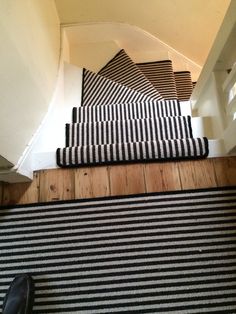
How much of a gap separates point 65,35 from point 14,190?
167cm

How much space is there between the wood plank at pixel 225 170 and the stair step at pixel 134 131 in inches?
11.3

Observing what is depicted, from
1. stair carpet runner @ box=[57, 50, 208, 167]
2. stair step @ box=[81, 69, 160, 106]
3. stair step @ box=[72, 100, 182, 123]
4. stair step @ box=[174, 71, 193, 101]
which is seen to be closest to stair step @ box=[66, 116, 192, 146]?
stair carpet runner @ box=[57, 50, 208, 167]

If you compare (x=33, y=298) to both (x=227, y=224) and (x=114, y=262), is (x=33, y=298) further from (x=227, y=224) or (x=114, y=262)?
(x=227, y=224)

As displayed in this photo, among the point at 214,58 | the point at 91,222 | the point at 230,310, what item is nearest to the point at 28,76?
the point at 91,222

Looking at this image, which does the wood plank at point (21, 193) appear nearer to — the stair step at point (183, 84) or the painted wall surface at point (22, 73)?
the painted wall surface at point (22, 73)

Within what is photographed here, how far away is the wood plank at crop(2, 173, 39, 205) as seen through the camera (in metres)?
1.23

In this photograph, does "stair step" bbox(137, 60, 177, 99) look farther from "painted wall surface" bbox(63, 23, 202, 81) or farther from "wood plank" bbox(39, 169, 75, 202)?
"wood plank" bbox(39, 169, 75, 202)

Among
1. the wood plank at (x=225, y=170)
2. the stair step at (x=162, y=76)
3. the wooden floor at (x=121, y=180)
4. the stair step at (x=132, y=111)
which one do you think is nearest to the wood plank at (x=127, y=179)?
the wooden floor at (x=121, y=180)

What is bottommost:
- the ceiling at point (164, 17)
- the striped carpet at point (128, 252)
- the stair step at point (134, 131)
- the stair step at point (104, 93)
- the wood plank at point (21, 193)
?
the striped carpet at point (128, 252)

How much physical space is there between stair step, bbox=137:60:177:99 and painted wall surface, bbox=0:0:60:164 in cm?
102

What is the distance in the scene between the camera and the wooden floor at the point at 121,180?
1222mm

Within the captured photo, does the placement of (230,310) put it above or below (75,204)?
below

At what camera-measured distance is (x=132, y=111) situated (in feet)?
5.77

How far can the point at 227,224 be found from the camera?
44.4 inches
